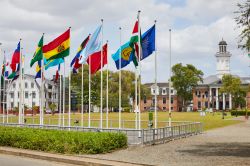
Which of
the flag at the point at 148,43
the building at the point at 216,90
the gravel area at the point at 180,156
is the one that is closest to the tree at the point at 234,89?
the building at the point at 216,90

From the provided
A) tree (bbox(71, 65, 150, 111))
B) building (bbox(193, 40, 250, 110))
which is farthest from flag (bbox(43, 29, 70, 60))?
building (bbox(193, 40, 250, 110))

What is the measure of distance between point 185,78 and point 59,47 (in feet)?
357

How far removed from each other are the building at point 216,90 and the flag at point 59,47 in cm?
12081

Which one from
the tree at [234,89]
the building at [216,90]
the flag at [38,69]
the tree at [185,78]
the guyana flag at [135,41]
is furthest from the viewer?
the building at [216,90]

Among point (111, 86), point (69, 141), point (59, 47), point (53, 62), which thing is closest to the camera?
point (69, 141)

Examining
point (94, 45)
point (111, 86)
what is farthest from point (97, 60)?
point (111, 86)

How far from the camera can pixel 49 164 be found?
1708 cm

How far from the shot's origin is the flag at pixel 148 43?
86.1ft

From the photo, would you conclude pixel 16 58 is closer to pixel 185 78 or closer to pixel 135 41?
pixel 135 41

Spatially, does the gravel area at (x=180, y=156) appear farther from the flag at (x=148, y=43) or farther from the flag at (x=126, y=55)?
the flag at (x=126, y=55)

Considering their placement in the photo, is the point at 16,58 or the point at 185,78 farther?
the point at 185,78

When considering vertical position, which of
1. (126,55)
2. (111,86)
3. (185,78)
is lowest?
(126,55)

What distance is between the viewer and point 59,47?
29.7 metres

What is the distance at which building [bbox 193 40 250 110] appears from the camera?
508 feet
